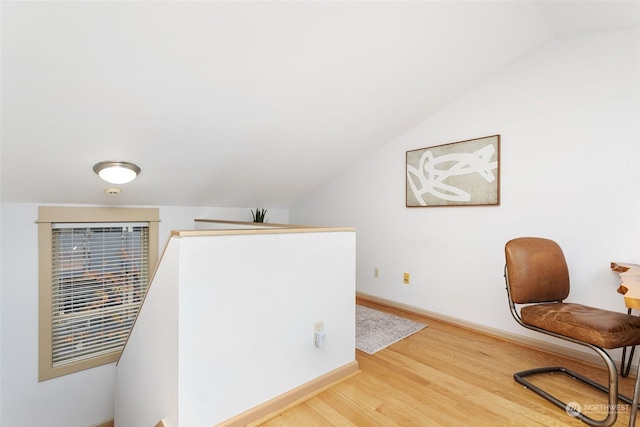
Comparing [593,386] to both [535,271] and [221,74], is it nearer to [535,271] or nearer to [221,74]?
[535,271]

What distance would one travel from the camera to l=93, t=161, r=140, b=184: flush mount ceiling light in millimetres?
2295

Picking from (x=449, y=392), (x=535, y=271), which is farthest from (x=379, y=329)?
(x=535, y=271)

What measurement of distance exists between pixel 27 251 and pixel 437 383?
11.2 feet

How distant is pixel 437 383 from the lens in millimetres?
1879

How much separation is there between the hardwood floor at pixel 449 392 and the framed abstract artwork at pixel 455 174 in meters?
1.25

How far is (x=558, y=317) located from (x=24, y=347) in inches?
158

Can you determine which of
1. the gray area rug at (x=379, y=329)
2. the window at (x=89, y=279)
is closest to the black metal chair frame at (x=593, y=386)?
the gray area rug at (x=379, y=329)

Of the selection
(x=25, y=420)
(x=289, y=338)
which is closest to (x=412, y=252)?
(x=289, y=338)

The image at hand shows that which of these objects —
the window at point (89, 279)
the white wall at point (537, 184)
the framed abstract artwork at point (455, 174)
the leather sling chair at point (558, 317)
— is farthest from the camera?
the window at point (89, 279)

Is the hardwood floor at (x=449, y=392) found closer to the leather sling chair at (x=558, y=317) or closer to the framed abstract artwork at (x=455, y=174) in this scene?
the leather sling chair at (x=558, y=317)

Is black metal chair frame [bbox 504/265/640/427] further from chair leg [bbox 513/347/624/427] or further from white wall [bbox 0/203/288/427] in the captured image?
white wall [bbox 0/203/288/427]

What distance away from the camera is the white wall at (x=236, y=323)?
135cm

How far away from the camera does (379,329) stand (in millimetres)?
2727

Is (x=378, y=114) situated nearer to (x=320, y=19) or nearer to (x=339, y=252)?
(x=320, y=19)
